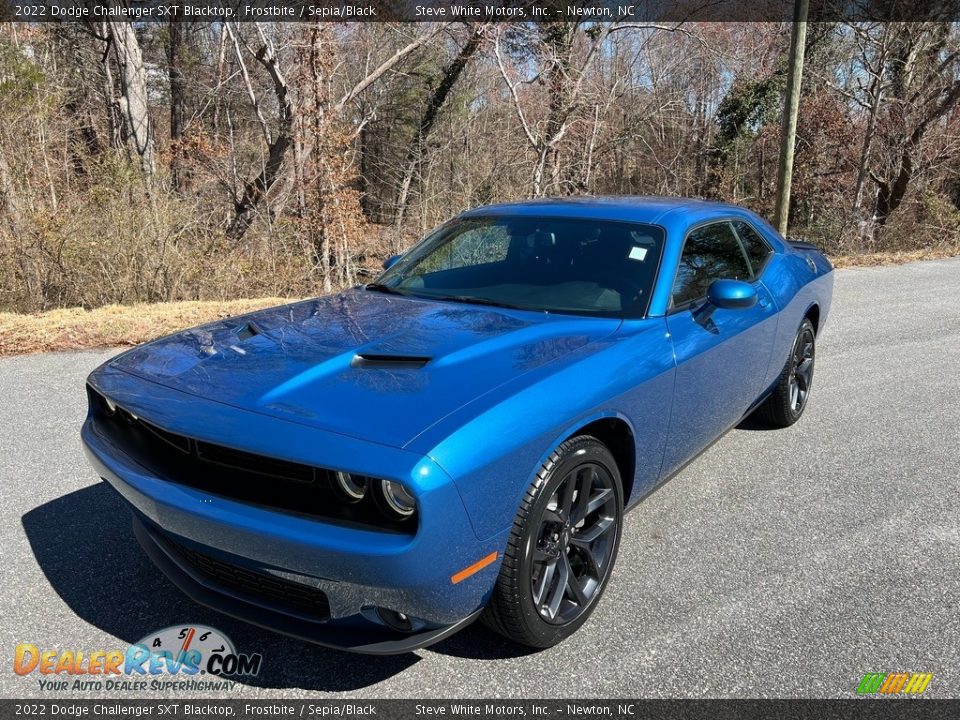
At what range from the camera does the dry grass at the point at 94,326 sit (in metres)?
6.64

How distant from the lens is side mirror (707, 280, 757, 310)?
3.30 m

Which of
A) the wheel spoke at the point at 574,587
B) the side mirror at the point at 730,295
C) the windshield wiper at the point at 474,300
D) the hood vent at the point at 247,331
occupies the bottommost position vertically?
the wheel spoke at the point at 574,587

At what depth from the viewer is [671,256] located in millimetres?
3404

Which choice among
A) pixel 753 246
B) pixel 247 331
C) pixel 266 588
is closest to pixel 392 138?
pixel 753 246

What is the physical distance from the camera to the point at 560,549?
2549 mm

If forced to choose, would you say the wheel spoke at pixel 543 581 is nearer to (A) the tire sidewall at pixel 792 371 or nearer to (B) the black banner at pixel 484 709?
(B) the black banner at pixel 484 709

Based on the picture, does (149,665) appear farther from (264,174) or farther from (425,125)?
(425,125)

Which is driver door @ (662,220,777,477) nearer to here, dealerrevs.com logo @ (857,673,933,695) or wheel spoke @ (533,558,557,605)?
wheel spoke @ (533,558,557,605)

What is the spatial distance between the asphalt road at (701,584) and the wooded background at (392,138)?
5865 millimetres

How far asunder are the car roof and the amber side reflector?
2.06 metres

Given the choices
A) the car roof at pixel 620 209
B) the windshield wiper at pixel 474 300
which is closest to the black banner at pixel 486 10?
the car roof at pixel 620 209

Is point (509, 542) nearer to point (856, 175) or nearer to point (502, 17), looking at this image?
point (502, 17)

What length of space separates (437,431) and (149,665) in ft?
4.37

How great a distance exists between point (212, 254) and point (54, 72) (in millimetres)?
10254
